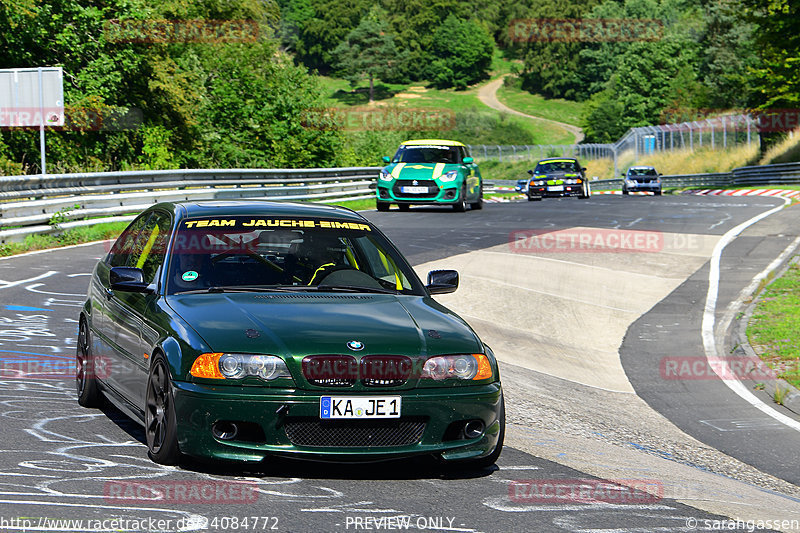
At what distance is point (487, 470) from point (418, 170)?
22.3 meters

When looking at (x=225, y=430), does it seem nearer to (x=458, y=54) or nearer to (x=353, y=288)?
(x=353, y=288)

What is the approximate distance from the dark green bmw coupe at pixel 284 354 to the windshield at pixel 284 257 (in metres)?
0.01

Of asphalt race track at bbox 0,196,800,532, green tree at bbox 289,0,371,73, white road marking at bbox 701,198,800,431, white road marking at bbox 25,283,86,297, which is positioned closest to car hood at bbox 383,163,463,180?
white road marking at bbox 701,198,800,431

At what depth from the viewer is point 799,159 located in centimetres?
5303

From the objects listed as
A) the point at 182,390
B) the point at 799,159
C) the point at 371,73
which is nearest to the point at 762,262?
the point at 182,390

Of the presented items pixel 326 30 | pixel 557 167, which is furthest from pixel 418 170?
pixel 326 30

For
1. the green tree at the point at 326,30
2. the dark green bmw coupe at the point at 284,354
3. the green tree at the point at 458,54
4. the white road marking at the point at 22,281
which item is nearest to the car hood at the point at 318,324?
the dark green bmw coupe at the point at 284,354

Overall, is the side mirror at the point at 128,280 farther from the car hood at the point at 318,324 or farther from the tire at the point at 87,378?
the tire at the point at 87,378

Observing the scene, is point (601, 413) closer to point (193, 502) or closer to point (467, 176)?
point (193, 502)

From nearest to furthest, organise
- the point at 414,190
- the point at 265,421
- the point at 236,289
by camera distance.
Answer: the point at 265,421
the point at 236,289
the point at 414,190

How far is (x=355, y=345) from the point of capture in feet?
18.5

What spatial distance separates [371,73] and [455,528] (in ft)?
544

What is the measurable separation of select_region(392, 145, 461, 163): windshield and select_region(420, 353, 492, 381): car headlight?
22.4m

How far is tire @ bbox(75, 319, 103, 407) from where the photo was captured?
7.42m
